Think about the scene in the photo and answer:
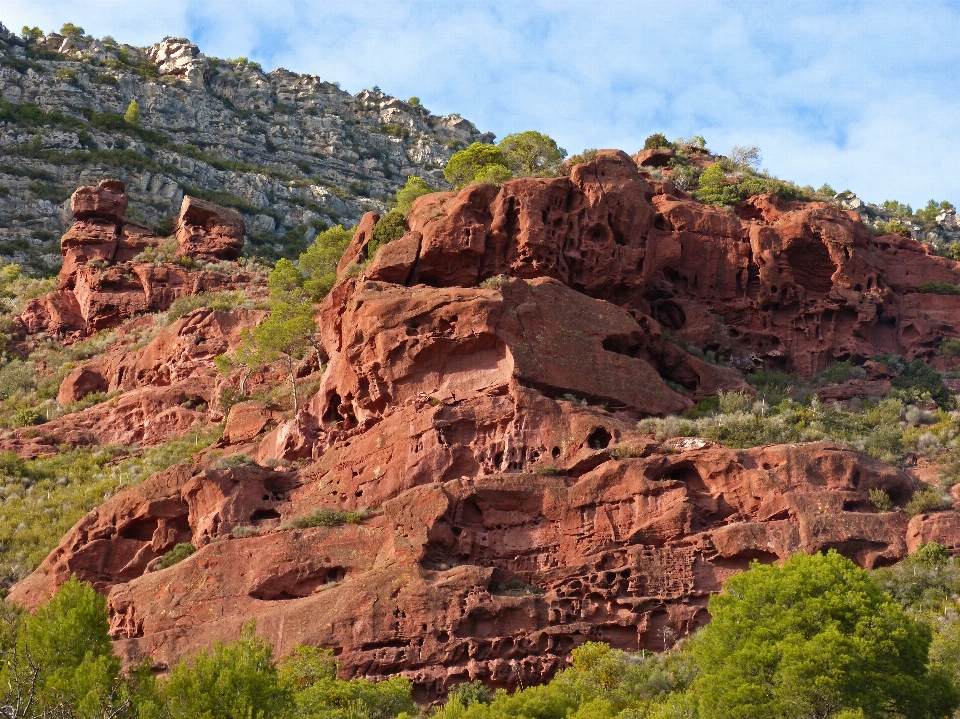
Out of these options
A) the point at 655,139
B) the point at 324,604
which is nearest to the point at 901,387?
the point at 324,604

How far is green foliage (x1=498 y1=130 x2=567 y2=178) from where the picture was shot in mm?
56737

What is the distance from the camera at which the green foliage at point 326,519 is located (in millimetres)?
32812

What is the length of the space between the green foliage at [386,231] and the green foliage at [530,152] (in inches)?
438

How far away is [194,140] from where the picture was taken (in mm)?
102438

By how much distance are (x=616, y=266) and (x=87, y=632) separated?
2410cm

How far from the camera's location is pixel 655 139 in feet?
229

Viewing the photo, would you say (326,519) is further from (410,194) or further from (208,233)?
(208,233)

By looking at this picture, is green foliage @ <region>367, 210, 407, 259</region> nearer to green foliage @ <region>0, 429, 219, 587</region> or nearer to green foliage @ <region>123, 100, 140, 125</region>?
green foliage @ <region>0, 429, 219, 587</region>

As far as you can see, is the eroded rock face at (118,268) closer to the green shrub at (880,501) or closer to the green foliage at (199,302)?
the green foliage at (199,302)

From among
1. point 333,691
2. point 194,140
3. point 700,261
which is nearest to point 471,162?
point 700,261

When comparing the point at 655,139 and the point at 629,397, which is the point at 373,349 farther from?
the point at 655,139

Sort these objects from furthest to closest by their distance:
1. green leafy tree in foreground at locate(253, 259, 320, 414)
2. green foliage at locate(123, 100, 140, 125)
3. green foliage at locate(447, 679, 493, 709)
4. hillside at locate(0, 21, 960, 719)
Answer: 1. green foliage at locate(123, 100, 140, 125)
2. green leafy tree in foreground at locate(253, 259, 320, 414)
3. green foliage at locate(447, 679, 493, 709)
4. hillside at locate(0, 21, 960, 719)

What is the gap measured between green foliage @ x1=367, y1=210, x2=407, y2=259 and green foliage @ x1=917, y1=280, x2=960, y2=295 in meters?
22.2

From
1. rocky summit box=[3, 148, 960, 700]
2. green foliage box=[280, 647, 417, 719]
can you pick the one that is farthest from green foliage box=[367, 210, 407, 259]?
green foliage box=[280, 647, 417, 719]
